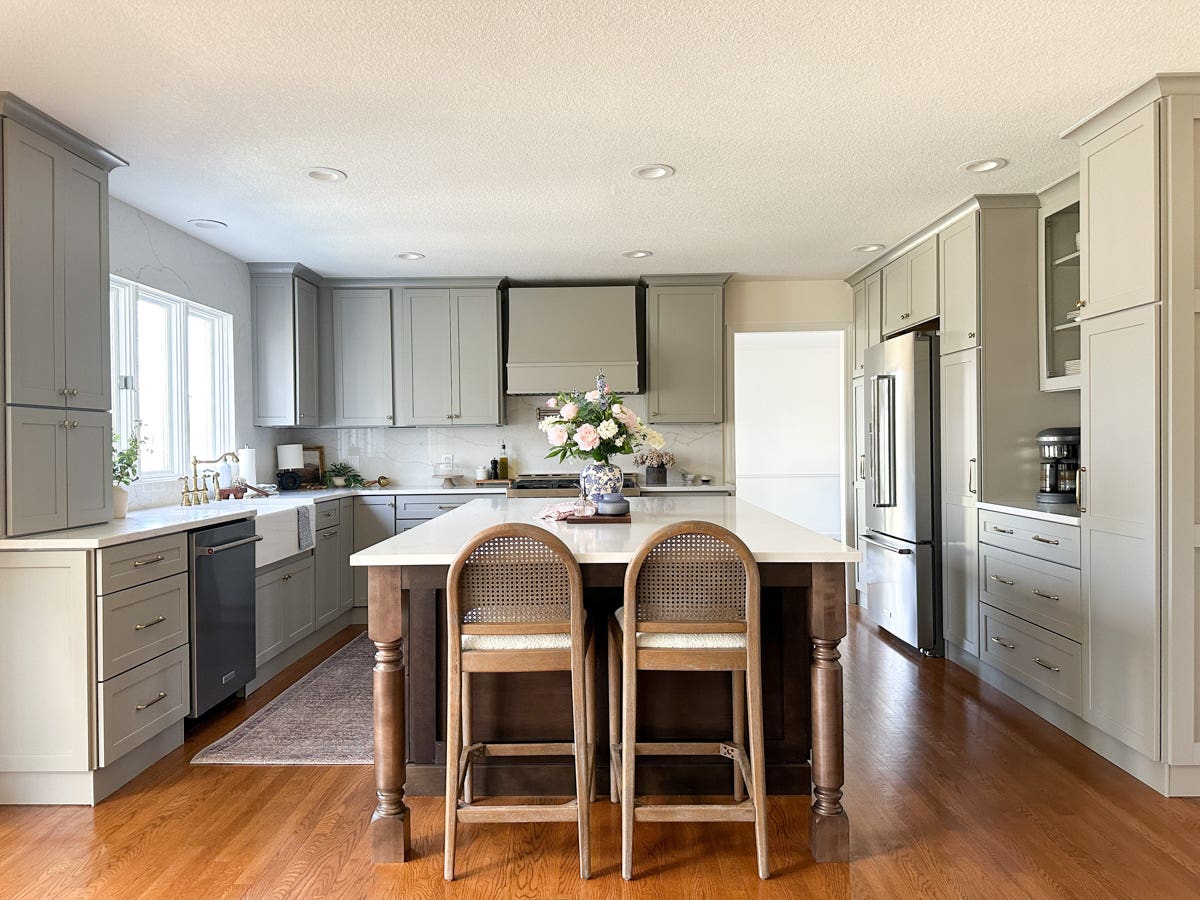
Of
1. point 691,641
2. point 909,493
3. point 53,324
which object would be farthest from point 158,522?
point 909,493

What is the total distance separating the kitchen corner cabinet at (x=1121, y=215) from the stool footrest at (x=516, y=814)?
102 inches

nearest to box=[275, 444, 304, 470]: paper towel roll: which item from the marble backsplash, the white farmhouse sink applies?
the marble backsplash

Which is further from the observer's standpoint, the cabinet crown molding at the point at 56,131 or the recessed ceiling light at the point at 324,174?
the recessed ceiling light at the point at 324,174

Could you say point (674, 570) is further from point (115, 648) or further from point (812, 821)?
point (115, 648)

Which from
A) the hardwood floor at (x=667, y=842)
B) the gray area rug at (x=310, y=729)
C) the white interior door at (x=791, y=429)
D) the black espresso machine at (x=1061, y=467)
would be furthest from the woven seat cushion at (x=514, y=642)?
the white interior door at (x=791, y=429)

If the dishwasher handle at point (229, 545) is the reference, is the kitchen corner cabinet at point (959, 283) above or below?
above

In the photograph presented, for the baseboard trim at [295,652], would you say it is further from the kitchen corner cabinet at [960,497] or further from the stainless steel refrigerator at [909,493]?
the kitchen corner cabinet at [960,497]

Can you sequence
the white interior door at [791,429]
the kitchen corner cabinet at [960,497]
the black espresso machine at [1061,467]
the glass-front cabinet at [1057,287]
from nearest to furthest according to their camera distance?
the black espresso machine at [1061,467]
the glass-front cabinet at [1057,287]
the kitchen corner cabinet at [960,497]
the white interior door at [791,429]

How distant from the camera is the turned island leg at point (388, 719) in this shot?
2279 mm

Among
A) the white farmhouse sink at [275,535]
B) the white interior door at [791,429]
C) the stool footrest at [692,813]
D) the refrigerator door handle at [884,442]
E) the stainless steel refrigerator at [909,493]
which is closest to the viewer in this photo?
the stool footrest at [692,813]

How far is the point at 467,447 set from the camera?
6.11m

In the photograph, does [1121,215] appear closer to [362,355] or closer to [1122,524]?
[1122,524]

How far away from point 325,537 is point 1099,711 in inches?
164

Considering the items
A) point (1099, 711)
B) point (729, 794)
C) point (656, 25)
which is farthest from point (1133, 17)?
point (729, 794)
